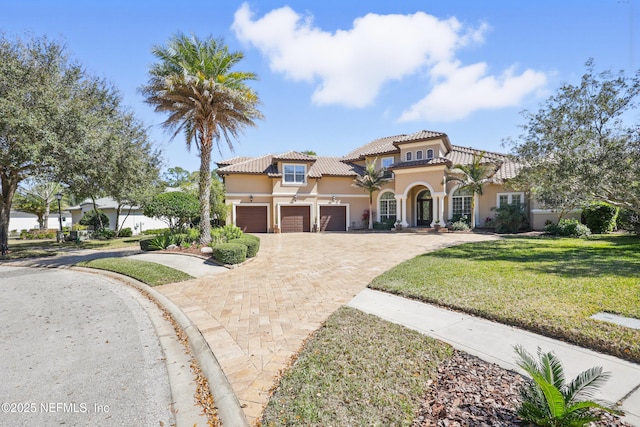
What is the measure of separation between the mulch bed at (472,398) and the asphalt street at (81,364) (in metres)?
2.78

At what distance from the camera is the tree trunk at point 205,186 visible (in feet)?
45.0

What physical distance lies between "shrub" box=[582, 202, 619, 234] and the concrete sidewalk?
19124 mm

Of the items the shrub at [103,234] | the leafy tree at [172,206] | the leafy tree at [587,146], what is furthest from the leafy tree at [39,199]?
the leafy tree at [587,146]

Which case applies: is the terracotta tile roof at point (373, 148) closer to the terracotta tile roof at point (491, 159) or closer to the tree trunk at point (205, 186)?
the terracotta tile roof at point (491, 159)

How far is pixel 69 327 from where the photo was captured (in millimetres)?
5727

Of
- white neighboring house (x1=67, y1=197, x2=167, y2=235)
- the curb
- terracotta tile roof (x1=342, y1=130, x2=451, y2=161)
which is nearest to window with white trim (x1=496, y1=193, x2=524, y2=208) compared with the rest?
terracotta tile roof (x1=342, y1=130, x2=451, y2=161)

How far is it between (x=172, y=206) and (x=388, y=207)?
19688 millimetres

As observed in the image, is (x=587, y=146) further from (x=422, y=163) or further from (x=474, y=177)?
(x=422, y=163)

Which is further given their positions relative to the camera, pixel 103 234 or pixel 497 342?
pixel 103 234

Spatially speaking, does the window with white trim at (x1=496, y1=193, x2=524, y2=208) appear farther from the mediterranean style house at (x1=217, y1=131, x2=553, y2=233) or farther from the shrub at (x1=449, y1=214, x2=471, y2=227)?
the shrub at (x1=449, y1=214, x2=471, y2=227)

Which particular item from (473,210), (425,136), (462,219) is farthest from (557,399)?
(425,136)

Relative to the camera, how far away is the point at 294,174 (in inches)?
1049

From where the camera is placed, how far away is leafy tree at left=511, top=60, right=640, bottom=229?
Answer: 10.2 metres

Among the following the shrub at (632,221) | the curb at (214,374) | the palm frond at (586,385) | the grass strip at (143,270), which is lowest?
the curb at (214,374)
